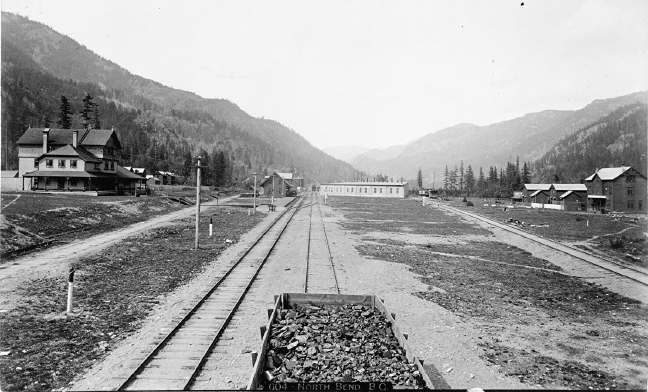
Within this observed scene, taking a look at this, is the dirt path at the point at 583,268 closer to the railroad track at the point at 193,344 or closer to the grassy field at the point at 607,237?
the grassy field at the point at 607,237

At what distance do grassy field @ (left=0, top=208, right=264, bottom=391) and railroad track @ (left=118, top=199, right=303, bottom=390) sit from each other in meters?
1.39

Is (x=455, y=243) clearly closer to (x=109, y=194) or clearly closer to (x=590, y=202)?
(x=109, y=194)

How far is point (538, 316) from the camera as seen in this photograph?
14.2 meters

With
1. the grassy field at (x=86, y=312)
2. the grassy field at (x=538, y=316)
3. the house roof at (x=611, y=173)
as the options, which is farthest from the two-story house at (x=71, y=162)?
the house roof at (x=611, y=173)

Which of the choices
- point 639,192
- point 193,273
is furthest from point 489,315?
point 639,192

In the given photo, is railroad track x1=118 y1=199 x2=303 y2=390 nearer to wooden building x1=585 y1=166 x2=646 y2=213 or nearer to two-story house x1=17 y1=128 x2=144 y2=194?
two-story house x1=17 y1=128 x2=144 y2=194

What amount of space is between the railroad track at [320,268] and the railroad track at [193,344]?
8.95 feet

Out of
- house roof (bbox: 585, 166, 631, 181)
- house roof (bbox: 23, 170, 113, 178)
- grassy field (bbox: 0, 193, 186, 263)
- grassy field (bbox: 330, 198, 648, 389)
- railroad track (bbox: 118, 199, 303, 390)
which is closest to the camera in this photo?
railroad track (bbox: 118, 199, 303, 390)

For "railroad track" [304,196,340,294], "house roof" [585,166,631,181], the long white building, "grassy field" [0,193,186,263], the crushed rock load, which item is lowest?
"railroad track" [304,196,340,294]

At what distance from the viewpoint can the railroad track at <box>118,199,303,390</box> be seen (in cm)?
845

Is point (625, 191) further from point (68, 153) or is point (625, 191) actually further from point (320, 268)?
point (68, 153)

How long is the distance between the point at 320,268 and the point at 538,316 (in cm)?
1016

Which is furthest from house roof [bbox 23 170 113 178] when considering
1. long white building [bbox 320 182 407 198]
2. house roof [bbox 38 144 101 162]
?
long white building [bbox 320 182 407 198]

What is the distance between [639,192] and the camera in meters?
71.2
